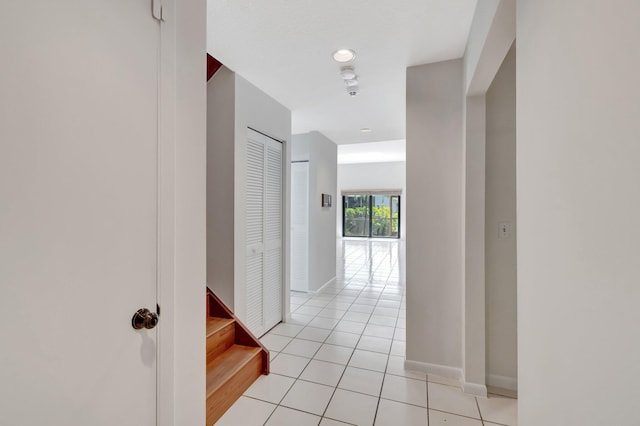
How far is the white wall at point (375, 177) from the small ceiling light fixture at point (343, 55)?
831cm

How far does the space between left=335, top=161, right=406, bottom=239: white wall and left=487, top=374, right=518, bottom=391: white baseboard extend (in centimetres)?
845

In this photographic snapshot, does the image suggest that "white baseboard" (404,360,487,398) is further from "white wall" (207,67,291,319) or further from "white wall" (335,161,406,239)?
"white wall" (335,161,406,239)

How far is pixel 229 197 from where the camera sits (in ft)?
8.75

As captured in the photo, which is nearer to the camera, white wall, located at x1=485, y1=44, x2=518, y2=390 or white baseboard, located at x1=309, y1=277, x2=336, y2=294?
white wall, located at x1=485, y1=44, x2=518, y2=390

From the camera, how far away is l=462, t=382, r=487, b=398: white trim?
210 cm

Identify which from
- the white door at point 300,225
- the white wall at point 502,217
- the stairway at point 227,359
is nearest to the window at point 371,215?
the white door at point 300,225

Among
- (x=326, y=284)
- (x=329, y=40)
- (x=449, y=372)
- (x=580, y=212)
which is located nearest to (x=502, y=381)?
(x=449, y=372)

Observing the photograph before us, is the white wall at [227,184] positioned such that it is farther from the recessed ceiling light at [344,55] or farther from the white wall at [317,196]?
the white wall at [317,196]
